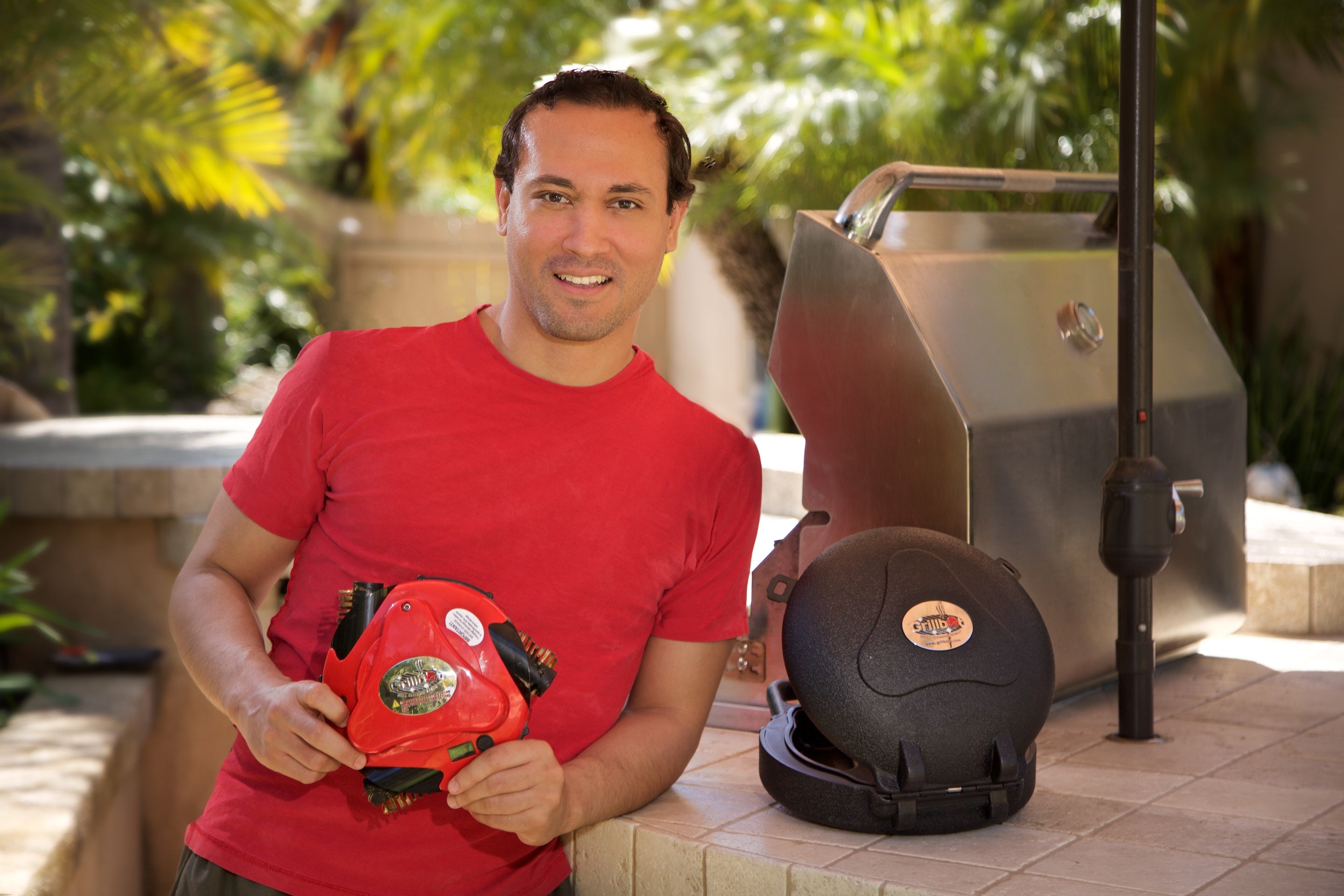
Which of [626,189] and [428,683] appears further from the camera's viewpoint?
[626,189]

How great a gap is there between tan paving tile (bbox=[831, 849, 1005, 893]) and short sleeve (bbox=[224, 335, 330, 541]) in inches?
37.2

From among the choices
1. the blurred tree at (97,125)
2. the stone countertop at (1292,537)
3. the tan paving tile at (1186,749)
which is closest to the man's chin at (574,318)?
the tan paving tile at (1186,749)

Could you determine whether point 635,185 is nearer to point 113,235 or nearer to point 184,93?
point 184,93

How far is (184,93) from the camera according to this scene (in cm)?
607

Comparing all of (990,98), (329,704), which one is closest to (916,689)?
(329,704)

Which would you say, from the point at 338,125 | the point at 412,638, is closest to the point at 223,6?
the point at 412,638

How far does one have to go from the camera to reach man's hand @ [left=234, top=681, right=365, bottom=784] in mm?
1545

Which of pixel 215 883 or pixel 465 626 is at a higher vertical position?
pixel 465 626

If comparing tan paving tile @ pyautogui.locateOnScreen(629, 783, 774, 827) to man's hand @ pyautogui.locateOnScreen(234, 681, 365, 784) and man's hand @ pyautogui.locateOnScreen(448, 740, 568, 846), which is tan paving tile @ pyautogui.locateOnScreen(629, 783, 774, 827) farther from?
man's hand @ pyautogui.locateOnScreen(234, 681, 365, 784)

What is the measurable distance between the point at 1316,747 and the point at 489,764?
4.96 feet

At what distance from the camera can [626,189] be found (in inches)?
77.3

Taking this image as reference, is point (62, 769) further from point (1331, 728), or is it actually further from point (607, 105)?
point (1331, 728)

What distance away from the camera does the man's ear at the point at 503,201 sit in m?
2.10

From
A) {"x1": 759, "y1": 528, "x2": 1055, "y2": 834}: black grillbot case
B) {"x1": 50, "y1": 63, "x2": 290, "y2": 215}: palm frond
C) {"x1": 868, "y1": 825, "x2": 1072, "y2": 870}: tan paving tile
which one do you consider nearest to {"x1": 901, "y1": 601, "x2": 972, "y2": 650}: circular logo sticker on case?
{"x1": 759, "y1": 528, "x2": 1055, "y2": 834}: black grillbot case
